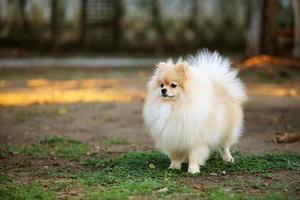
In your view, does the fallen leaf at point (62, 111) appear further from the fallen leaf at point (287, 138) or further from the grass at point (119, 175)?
the fallen leaf at point (287, 138)

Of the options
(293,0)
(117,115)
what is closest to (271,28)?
(293,0)

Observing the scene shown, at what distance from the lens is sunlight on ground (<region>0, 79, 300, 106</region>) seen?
1321 centimetres

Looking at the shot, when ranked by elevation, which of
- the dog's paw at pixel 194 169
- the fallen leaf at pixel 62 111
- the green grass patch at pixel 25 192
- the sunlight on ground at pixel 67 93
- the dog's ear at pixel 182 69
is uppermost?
the dog's ear at pixel 182 69

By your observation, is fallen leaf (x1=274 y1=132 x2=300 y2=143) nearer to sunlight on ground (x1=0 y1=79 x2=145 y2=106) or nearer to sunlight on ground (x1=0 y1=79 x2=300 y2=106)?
sunlight on ground (x1=0 y1=79 x2=300 y2=106)

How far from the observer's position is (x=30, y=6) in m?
24.0

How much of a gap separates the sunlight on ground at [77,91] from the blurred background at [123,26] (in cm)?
747

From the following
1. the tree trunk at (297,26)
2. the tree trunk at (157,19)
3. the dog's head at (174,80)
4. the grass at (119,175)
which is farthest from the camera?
the tree trunk at (157,19)

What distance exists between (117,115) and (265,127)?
8.32 ft

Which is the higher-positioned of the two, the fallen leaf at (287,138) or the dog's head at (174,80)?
the dog's head at (174,80)

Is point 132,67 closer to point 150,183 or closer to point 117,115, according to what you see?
point 117,115

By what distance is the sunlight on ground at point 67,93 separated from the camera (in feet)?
43.2

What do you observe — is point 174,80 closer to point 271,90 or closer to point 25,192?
point 25,192

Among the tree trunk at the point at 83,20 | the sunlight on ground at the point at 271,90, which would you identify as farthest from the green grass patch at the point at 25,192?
the tree trunk at the point at 83,20

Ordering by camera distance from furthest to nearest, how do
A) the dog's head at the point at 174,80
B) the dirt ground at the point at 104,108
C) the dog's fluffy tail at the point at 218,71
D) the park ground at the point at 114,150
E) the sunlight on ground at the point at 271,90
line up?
the sunlight on ground at the point at 271,90
the dirt ground at the point at 104,108
the dog's fluffy tail at the point at 218,71
the dog's head at the point at 174,80
the park ground at the point at 114,150
